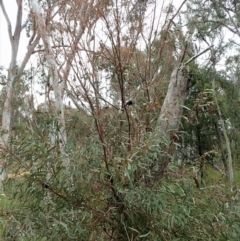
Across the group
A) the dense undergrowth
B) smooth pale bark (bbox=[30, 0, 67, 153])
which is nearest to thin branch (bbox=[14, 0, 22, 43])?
smooth pale bark (bbox=[30, 0, 67, 153])

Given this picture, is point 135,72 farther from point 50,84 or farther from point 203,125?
point 203,125

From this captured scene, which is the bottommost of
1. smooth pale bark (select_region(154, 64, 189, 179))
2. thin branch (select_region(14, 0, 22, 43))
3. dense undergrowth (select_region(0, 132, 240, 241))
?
dense undergrowth (select_region(0, 132, 240, 241))

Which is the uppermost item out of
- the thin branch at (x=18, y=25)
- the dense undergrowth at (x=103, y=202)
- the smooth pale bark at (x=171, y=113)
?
the thin branch at (x=18, y=25)

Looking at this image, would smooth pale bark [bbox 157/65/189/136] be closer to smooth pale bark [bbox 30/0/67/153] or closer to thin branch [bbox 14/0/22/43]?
smooth pale bark [bbox 30/0/67/153]

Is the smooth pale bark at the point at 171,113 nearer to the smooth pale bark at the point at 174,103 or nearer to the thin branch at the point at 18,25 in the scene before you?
the smooth pale bark at the point at 174,103

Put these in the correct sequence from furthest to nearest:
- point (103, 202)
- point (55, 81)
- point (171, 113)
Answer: point (55, 81)
point (171, 113)
point (103, 202)

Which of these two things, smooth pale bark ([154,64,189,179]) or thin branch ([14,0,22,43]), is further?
thin branch ([14,0,22,43])

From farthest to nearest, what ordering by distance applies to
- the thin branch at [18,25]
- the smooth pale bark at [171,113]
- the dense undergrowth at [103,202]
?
the thin branch at [18,25]
the smooth pale bark at [171,113]
the dense undergrowth at [103,202]

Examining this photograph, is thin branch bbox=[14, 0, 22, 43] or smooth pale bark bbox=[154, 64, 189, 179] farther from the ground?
thin branch bbox=[14, 0, 22, 43]

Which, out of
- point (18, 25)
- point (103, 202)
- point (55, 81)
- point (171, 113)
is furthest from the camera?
point (18, 25)

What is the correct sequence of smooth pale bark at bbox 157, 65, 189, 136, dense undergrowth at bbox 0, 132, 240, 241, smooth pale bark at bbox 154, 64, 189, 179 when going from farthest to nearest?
smooth pale bark at bbox 157, 65, 189, 136
smooth pale bark at bbox 154, 64, 189, 179
dense undergrowth at bbox 0, 132, 240, 241

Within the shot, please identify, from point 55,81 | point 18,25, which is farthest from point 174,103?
point 18,25

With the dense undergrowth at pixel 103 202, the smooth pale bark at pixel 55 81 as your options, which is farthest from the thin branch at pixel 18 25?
the dense undergrowth at pixel 103 202

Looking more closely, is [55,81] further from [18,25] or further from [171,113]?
[18,25]
